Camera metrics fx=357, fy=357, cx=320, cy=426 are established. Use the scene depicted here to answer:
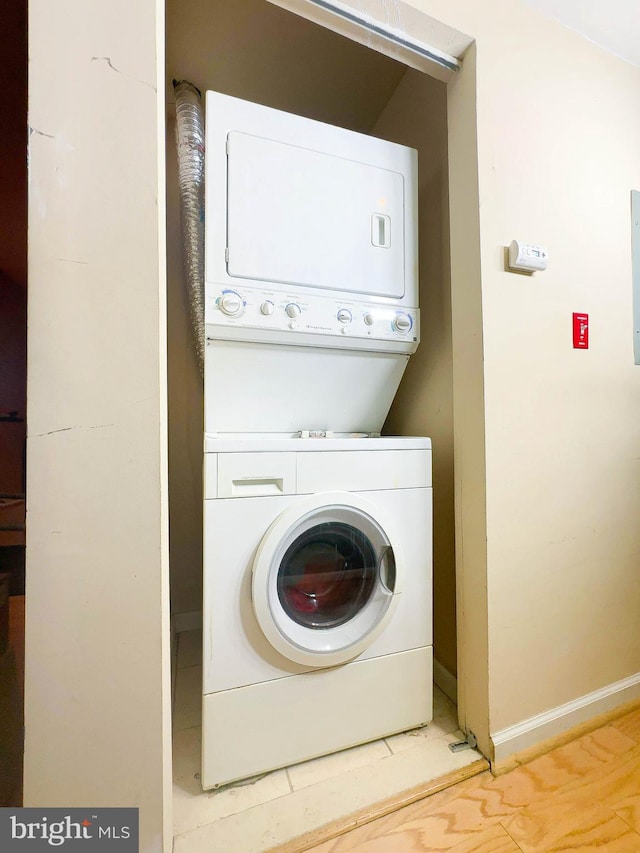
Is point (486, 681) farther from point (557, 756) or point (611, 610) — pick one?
point (611, 610)

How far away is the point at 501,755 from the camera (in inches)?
38.4

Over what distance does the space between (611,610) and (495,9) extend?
1882 millimetres

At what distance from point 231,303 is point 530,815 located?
1.47 meters

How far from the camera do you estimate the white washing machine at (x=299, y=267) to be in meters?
0.98

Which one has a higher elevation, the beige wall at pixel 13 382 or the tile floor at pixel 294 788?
the beige wall at pixel 13 382

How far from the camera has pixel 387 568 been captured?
1.02 metres

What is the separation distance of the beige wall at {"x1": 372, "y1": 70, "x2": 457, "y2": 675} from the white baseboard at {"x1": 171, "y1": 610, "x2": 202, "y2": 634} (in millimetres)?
1050

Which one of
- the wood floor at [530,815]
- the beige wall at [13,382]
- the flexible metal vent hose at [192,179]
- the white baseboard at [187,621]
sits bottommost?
the wood floor at [530,815]

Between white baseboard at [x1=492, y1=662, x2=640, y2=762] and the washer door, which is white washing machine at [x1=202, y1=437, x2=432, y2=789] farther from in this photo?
white baseboard at [x1=492, y1=662, x2=640, y2=762]

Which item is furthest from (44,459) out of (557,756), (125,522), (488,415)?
(557,756)

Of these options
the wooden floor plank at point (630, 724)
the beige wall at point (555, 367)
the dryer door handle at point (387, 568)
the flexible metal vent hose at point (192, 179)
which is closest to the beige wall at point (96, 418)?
the flexible metal vent hose at point (192, 179)

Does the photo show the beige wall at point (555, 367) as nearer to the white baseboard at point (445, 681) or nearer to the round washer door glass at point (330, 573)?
Result: the white baseboard at point (445, 681)

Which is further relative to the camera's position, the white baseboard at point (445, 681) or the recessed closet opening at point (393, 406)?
the white baseboard at point (445, 681)

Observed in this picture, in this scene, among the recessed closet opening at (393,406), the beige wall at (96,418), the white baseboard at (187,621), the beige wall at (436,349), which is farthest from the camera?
the white baseboard at (187,621)
